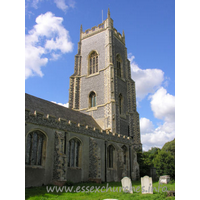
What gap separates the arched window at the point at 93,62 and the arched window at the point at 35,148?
18451 millimetres

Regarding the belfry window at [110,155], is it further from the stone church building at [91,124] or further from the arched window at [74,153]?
the arched window at [74,153]

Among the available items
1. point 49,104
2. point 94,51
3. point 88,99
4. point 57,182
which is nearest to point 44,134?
point 57,182

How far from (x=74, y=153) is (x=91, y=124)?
25.8ft

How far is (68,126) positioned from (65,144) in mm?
1556

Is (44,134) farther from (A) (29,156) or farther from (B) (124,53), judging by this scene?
(B) (124,53)

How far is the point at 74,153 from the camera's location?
17922 millimetres

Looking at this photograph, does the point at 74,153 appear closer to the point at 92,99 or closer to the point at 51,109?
the point at 51,109

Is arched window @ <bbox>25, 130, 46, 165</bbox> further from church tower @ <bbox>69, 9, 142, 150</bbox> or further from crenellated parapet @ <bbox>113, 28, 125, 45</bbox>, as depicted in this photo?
crenellated parapet @ <bbox>113, 28, 125, 45</bbox>

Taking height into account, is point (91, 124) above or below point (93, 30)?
below

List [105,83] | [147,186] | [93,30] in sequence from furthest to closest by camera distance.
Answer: [93,30]
[105,83]
[147,186]

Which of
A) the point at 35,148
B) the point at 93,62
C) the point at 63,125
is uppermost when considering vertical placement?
the point at 93,62

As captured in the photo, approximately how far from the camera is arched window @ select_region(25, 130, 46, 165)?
14.4 meters

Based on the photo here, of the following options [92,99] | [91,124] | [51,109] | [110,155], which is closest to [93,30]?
[92,99]
